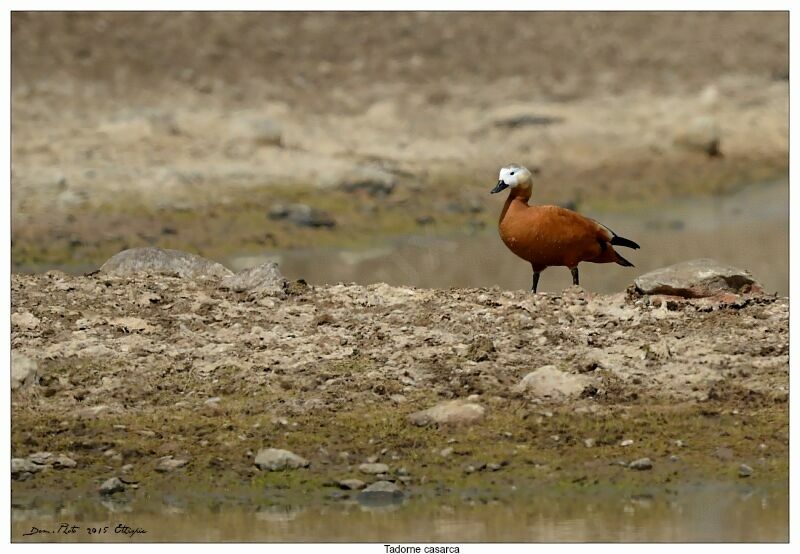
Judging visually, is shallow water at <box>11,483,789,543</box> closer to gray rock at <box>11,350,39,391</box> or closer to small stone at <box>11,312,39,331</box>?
gray rock at <box>11,350,39,391</box>

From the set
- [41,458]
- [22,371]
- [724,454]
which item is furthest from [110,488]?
[724,454]

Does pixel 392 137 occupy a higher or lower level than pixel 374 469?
higher

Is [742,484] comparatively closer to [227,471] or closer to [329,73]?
[227,471]

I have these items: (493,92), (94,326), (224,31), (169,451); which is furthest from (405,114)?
(169,451)

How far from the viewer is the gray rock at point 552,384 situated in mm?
12492

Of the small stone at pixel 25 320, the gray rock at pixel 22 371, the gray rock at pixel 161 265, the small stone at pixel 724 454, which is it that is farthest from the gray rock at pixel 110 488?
the gray rock at pixel 161 265

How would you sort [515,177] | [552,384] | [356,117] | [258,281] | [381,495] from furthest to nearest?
[356,117], [515,177], [258,281], [552,384], [381,495]

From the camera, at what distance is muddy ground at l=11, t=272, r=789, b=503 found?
459 inches

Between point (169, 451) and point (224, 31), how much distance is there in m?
18.5

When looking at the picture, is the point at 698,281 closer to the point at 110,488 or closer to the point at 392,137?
the point at 110,488

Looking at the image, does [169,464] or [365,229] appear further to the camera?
[365,229]

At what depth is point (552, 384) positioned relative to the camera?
41.2 ft

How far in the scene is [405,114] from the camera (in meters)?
27.0

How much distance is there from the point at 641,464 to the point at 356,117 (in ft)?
51.6
